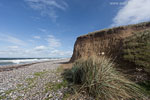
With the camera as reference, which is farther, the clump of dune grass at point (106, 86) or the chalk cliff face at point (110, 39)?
the chalk cliff face at point (110, 39)

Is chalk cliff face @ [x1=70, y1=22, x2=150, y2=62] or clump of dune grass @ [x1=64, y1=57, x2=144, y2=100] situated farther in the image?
chalk cliff face @ [x1=70, y1=22, x2=150, y2=62]

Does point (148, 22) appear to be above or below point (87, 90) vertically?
above

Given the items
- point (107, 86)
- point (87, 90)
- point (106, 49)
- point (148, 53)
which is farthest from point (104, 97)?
point (106, 49)

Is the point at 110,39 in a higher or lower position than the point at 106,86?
higher

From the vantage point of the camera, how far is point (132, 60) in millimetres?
5191

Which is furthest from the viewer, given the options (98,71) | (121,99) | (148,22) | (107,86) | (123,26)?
(123,26)

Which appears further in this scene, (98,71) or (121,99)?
(98,71)

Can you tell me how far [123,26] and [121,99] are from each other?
37.7 feet

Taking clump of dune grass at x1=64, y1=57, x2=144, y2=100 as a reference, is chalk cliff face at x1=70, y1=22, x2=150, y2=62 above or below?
above

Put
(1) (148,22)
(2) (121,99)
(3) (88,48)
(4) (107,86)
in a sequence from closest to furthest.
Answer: (2) (121,99), (4) (107,86), (1) (148,22), (3) (88,48)

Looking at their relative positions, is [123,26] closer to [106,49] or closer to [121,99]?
[106,49]

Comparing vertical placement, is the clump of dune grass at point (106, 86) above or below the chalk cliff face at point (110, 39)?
below

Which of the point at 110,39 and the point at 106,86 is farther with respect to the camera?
the point at 110,39

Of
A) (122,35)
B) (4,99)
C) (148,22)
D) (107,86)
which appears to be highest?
(148,22)
